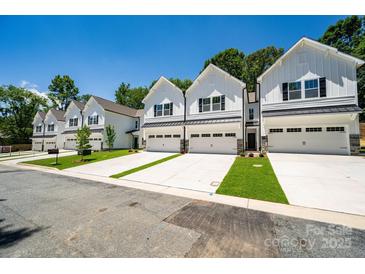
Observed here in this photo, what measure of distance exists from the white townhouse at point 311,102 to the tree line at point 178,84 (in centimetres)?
1649

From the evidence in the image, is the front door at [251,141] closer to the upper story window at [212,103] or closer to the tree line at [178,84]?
the upper story window at [212,103]

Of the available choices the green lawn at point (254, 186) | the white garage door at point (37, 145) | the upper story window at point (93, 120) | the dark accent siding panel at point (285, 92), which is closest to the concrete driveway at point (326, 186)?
the green lawn at point (254, 186)

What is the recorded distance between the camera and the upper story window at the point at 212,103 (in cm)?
1669

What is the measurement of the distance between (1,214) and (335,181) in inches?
496

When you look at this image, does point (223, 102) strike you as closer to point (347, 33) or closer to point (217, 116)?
point (217, 116)

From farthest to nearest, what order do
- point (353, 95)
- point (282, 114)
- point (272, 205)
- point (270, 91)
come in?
1. point (270, 91)
2. point (282, 114)
3. point (353, 95)
4. point (272, 205)

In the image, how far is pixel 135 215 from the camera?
174 inches

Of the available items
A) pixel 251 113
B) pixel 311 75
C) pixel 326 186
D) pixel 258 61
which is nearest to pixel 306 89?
pixel 311 75

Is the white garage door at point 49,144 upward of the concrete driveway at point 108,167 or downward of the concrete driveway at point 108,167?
upward

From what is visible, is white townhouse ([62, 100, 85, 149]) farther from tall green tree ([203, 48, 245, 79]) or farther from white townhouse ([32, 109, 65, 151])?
tall green tree ([203, 48, 245, 79])

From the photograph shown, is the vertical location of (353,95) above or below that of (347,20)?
below

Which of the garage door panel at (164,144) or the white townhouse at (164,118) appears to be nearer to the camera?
the white townhouse at (164,118)
